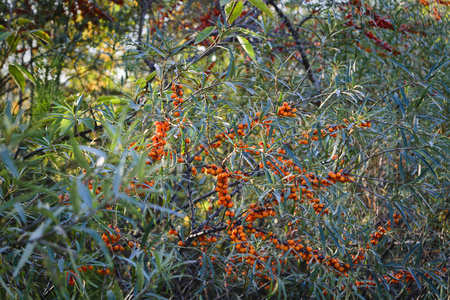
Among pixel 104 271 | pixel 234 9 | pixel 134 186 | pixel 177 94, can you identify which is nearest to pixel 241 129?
pixel 177 94

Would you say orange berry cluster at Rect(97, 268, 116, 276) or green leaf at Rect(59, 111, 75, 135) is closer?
green leaf at Rect(59, 111, 75, 135)

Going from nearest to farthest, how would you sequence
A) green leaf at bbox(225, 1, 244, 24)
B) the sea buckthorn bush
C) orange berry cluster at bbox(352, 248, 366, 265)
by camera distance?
1. the sea buckthorn bush
2. green leaf at bbox(225, 1, 244, 24)
3. orange berry cluster at bbox(352, 248, 366, 265)

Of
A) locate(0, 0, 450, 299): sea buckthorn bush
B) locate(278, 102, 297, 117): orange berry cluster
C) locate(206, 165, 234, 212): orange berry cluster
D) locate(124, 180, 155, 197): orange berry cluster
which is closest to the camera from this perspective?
locate(124, 180, 155, 197): orange berry cluster

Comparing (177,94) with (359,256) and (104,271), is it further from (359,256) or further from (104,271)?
(359,256)

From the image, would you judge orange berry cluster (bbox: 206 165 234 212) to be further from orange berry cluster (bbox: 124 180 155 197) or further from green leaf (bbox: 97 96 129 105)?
green leaf (bbox: 97 96 129 105)

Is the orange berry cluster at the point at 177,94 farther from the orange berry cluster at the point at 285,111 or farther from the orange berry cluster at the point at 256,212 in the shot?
the orange berry cluster at the point at 256,212

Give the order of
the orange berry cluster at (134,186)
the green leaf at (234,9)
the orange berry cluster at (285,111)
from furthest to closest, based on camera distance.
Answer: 1. the orange berry cluster at (285,111)
2. the green leaf at (234,9)
3. the orange berry cluster at (134,186)

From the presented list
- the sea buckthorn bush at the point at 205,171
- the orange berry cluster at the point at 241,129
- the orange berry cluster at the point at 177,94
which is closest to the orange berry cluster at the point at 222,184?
the sea buckthorn bush at the point at 205,171

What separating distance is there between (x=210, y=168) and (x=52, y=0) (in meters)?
2.61

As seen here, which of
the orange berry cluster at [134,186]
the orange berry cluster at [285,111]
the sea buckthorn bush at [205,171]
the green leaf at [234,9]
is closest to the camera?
the orange berry cluster at [134,186]

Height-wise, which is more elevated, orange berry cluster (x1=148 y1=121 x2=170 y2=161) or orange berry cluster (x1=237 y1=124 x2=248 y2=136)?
orange berry cluster (x1=148 y1=121 x2=170 y2=161)

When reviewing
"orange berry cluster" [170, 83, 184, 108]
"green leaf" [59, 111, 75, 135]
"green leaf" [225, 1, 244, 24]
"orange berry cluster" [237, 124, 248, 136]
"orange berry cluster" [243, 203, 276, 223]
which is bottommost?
"orange berry cluster" [243, 203, 276, 223]

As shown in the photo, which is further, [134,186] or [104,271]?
[104,271]

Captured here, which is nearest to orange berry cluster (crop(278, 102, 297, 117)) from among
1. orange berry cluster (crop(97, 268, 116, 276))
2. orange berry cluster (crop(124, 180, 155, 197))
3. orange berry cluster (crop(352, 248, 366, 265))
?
orange berry cluster (crop(124, 180, 155, 197))
